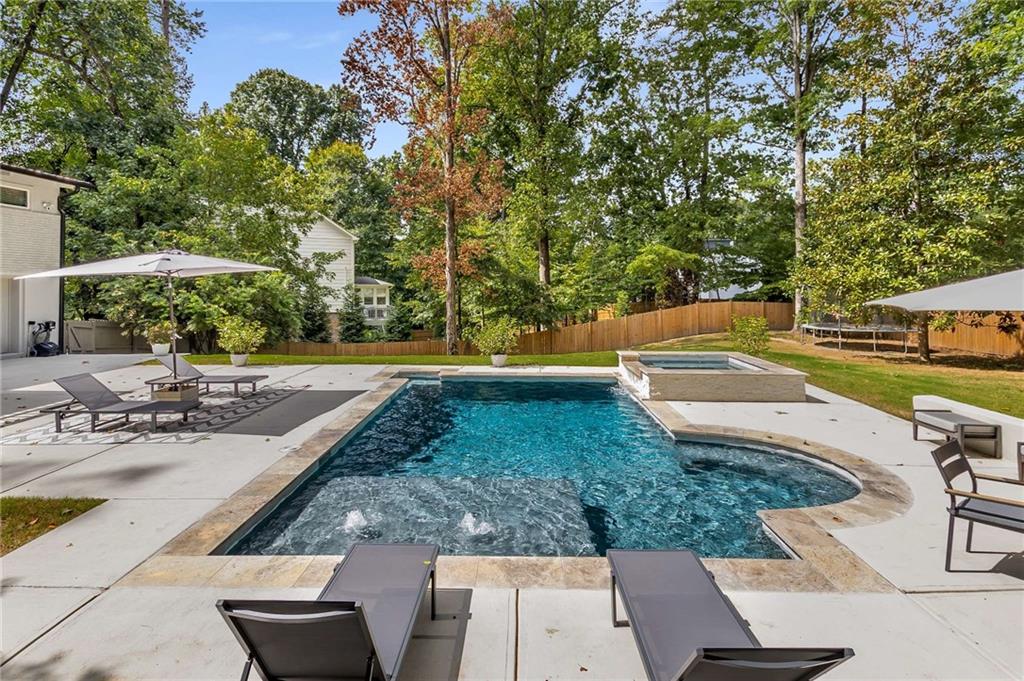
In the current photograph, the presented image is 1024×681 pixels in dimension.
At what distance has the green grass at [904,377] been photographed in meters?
9.91

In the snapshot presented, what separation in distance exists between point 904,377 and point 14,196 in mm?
25950

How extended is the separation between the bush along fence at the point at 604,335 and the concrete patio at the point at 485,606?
1522cm

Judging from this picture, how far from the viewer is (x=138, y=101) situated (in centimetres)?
2144

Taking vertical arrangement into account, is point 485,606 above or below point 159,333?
below

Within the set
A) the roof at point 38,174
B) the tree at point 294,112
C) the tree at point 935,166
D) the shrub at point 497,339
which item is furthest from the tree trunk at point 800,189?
the tree at point 294,112

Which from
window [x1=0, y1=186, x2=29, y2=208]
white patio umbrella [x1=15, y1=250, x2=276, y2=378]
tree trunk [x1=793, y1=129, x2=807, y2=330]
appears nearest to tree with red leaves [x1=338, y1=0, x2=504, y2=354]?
white patio umbrella [x1=15, y1=250, x2=276, y2=378]

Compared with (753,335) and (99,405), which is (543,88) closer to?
(753,335)

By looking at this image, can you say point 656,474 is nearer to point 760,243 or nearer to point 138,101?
point 760,243

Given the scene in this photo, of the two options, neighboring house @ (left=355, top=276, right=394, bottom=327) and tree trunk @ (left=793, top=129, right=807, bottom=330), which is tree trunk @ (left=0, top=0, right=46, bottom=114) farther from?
tree trunk @ (left=793, top=129, right=807, bottom=330)

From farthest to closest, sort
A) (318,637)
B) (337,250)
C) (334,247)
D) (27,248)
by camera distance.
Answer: (337,250) → (334,247) → (27,248) → (318,637)

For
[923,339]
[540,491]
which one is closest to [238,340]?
[540,491]

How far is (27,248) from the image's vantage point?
15.1 m

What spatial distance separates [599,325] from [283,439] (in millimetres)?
15415

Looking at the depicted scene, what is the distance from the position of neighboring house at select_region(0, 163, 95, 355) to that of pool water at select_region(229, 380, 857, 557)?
1420cm
